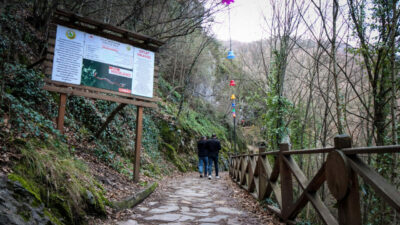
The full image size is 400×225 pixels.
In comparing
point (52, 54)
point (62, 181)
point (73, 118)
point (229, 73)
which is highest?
point (229, 73)

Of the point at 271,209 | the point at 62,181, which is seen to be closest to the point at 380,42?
the point at 271,209

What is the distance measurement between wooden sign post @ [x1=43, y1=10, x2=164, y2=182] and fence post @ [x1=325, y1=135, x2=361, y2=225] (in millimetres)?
4299

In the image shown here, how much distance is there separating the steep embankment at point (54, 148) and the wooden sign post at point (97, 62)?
742 millimetres

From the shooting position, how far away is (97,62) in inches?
198

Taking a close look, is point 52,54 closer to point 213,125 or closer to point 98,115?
point 98,115

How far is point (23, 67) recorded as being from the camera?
580 centimetres

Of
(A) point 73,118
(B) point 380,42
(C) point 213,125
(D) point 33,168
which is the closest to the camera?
(D) point 33,168

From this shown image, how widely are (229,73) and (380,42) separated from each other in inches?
821

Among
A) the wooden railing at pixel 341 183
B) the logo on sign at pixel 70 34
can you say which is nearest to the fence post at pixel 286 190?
the wooden railing at pixel 341 183

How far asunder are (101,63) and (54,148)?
6.94 ft

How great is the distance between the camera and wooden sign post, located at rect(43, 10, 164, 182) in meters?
4.57

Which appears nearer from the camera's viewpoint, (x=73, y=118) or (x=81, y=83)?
(x=81, y=83)

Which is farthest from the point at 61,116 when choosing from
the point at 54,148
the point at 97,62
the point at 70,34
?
the point at 70,34

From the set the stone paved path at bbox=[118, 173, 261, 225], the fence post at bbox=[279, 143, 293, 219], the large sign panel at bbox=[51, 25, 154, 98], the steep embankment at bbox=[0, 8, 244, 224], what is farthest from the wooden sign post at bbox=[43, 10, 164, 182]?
the fence post at bbox=[279, 143, 293, 219]
